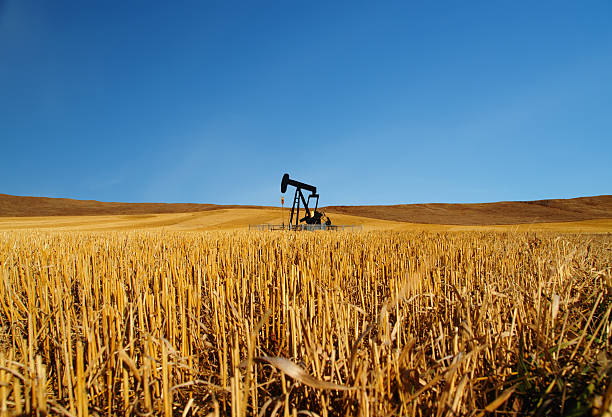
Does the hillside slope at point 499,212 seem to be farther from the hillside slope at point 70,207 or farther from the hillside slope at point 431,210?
the hillside slope at point 70,207

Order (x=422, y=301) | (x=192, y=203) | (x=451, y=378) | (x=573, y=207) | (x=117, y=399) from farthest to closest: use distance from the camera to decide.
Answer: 1. (x=192, y=203)
2. (x=573, y=207)
3. (x=422, y=301)
4. (x=117, y=399)
5. (x=451, y=378)

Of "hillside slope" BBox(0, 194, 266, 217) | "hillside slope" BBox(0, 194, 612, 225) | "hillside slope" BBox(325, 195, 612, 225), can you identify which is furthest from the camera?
"hillside slope" BBox(0, 194, 266, 217)

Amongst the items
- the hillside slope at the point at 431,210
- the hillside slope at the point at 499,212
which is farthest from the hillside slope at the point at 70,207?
the hillside slope at the point at 499,212

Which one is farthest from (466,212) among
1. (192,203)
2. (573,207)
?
(192,203)

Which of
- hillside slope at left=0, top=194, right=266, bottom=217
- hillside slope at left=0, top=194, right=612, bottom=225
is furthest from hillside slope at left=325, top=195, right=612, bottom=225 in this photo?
hillside slope at left=0, top=194, right=266, bottom=217

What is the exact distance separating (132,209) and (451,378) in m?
48.6

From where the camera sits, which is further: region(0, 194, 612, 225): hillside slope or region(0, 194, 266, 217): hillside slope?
region(0, 194, 266, 217): hillside slope

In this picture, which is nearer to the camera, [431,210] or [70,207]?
[70,207]

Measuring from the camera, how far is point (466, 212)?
40906 mm

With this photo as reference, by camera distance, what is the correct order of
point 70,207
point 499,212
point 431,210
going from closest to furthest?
point 499,212 → point 70,207 → point 431,210

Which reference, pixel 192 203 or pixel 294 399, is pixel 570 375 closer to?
pixel 294 399

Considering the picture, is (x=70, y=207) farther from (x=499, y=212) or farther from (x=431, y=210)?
(x=499, y=212)

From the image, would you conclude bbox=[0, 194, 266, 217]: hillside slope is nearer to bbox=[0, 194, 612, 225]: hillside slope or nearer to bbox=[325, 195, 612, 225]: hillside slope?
bbox=[0, 194, 612, 225]: hillside slope

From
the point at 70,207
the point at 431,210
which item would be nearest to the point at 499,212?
the point at 431,210
